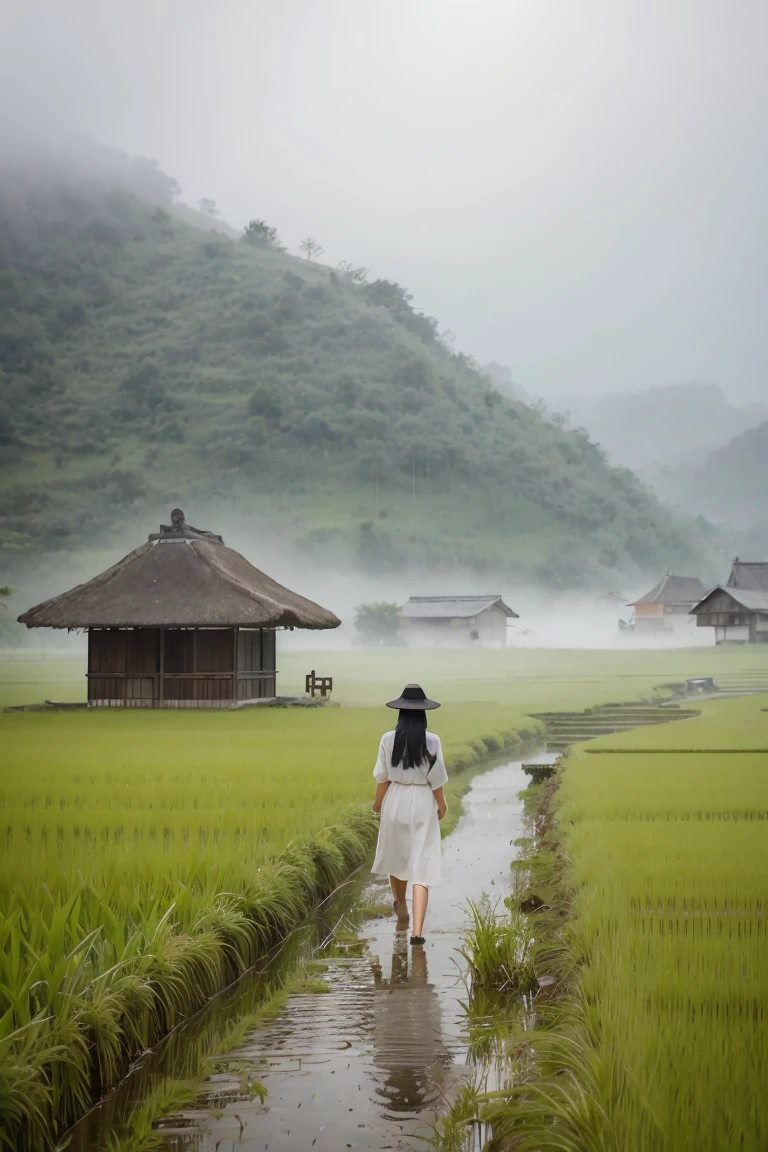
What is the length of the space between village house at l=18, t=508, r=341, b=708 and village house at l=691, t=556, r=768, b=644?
1124 cm

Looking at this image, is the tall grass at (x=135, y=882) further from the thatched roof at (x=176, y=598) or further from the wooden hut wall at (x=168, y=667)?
the wooden hut wall at (x=168, y=667)

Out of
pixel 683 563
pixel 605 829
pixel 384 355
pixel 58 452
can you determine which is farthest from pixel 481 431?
pixel 605 829

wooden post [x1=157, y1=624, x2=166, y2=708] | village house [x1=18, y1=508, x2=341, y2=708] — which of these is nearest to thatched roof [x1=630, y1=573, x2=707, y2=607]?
village house [x1=18, y1=508, x2=341, y2=708]

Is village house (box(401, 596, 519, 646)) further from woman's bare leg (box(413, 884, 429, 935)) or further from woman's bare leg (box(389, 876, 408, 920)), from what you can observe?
woman's bare leg (box(413, 884, 429, 935))

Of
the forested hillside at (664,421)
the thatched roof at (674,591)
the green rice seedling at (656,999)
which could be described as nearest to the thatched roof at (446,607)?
the thatched roof at (674,591)

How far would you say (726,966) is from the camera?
3.83 meters

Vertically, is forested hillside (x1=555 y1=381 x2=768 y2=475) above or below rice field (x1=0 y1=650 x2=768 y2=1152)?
above

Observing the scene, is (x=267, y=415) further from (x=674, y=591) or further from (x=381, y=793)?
(x=381, y=793)

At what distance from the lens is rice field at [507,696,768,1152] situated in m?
2.58

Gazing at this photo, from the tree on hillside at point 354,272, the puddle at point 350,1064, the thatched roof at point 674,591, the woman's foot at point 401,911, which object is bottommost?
the puddle at point 350,1064

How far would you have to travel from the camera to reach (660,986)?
3.58 meters

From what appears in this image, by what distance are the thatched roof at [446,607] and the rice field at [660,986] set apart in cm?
2959

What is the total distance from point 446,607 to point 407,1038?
1340 inches

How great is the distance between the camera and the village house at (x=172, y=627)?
17828mm
